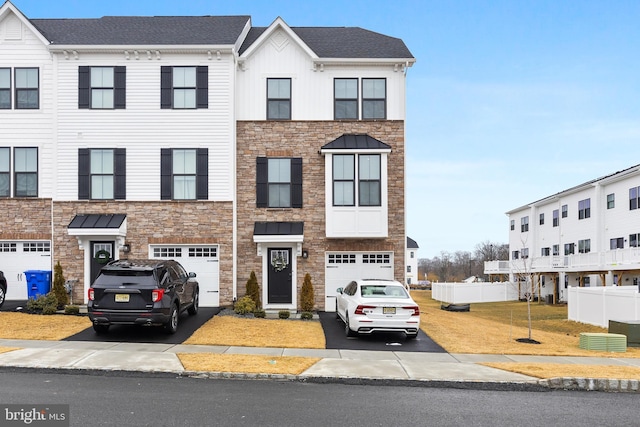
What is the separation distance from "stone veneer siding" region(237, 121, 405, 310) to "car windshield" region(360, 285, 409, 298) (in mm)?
5377

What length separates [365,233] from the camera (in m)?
20.0

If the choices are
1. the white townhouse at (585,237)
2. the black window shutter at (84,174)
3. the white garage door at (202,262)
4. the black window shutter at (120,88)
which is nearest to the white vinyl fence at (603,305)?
the white townhouse at (585,237)

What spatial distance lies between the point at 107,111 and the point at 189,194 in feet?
13.8

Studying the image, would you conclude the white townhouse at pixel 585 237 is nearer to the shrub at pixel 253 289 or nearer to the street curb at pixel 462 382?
the shrub at pixel 253 289

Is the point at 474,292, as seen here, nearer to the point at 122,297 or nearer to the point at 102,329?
the point at 102,329

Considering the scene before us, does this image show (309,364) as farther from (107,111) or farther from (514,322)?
(514,322)

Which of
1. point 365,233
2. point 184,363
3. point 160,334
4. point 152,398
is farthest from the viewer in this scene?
point 365,233

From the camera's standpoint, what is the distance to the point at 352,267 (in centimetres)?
2059

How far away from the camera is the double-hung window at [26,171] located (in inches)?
803

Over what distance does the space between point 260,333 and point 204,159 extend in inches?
305

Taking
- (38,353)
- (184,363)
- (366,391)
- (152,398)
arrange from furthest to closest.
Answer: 1. (38,353)
2. (184,363)
3. (366,391)
4. (152,398)

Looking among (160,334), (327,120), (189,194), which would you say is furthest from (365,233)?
(160,334)

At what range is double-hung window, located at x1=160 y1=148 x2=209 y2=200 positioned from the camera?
20.2m

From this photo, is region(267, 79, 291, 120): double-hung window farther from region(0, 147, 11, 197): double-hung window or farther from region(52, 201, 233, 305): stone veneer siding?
region(0, 147, 11, 197): double-hung window
